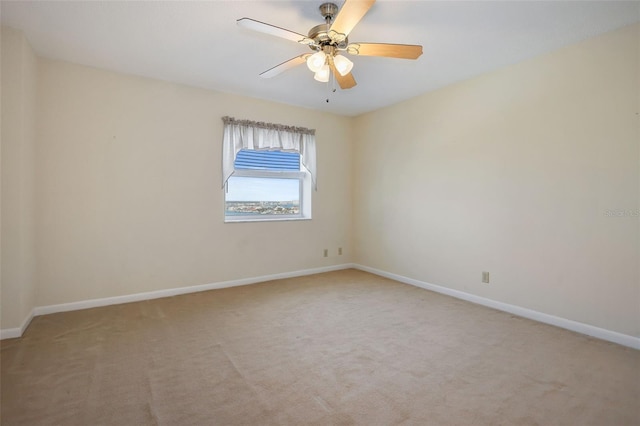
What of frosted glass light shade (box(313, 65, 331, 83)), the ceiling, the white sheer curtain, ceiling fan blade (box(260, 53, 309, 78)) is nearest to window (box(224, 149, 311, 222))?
the white sheer curtain

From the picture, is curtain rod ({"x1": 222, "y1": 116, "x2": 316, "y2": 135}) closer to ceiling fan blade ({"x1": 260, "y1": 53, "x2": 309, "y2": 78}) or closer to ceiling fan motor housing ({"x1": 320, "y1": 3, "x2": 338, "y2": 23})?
ceiling fan blade ({"x1": 260, "y1": 53, "x2": 309, "y2": 78})

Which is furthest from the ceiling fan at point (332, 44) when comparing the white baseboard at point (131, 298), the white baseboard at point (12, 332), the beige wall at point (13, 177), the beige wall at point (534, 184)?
the white baseboard at point (12, 332)

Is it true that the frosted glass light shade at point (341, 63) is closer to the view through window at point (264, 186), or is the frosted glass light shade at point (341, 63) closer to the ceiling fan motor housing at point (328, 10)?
the ceiling fan motor housing at point (328, 10)

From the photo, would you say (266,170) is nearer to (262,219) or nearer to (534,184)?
(262,219)

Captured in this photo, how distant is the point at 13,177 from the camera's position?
2.45 metres

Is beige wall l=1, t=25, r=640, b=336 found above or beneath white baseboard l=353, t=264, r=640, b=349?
above

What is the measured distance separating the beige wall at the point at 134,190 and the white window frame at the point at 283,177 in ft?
0.45

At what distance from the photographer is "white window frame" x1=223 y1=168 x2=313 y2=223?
13.4ft

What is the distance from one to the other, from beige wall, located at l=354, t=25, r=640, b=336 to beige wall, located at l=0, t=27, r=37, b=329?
3.87m

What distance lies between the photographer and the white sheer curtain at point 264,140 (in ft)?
12.6

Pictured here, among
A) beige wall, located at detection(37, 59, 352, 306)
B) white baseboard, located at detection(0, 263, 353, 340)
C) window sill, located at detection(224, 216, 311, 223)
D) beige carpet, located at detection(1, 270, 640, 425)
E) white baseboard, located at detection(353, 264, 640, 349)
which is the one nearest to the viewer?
beige carpet, located at detection(1, 270, 640, 425)

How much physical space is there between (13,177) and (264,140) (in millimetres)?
2443

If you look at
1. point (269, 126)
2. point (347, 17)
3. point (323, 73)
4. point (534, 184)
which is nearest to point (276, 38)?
point (323, 73)

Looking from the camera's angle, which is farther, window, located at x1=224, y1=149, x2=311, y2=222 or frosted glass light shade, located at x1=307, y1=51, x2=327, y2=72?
window, located at x1=224, y1=149, x2=311, y2=222
